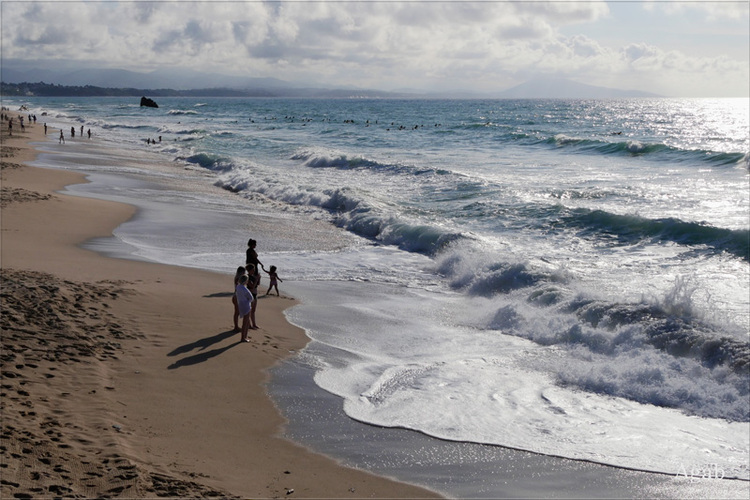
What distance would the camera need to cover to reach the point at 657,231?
20.1 metres

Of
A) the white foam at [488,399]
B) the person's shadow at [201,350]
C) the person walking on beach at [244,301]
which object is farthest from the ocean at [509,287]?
the person's shadow at [201,350]

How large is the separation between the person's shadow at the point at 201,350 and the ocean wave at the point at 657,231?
1278cm

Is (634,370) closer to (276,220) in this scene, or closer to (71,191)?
(276,220)

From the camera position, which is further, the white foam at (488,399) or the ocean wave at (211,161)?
the ocean wave at (211,161)

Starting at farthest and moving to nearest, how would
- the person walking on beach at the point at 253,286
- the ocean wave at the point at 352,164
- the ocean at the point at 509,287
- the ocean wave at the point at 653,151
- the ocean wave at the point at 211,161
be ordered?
the ocean wave at the point at 211,161 → the ocean wave at the point at 653,151 → the ocean wave at the point at 352,164 → the person walking on beach at the point at 253,286 → the ocean at the point at 509,287

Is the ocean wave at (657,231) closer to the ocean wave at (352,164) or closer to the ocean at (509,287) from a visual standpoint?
the ocean at (509,287)

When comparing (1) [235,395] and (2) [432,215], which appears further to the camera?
(2) [432,215]

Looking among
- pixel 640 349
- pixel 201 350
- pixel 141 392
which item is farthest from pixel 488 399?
pixel 141 392

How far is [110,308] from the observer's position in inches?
438

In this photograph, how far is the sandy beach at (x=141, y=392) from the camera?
6.22 meters

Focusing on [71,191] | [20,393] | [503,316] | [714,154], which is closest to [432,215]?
[503,316]

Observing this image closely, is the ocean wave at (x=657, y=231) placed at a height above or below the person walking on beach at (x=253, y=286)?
above

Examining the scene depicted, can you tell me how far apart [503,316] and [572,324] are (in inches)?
50.0

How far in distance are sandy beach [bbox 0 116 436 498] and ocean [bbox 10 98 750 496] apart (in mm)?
877
